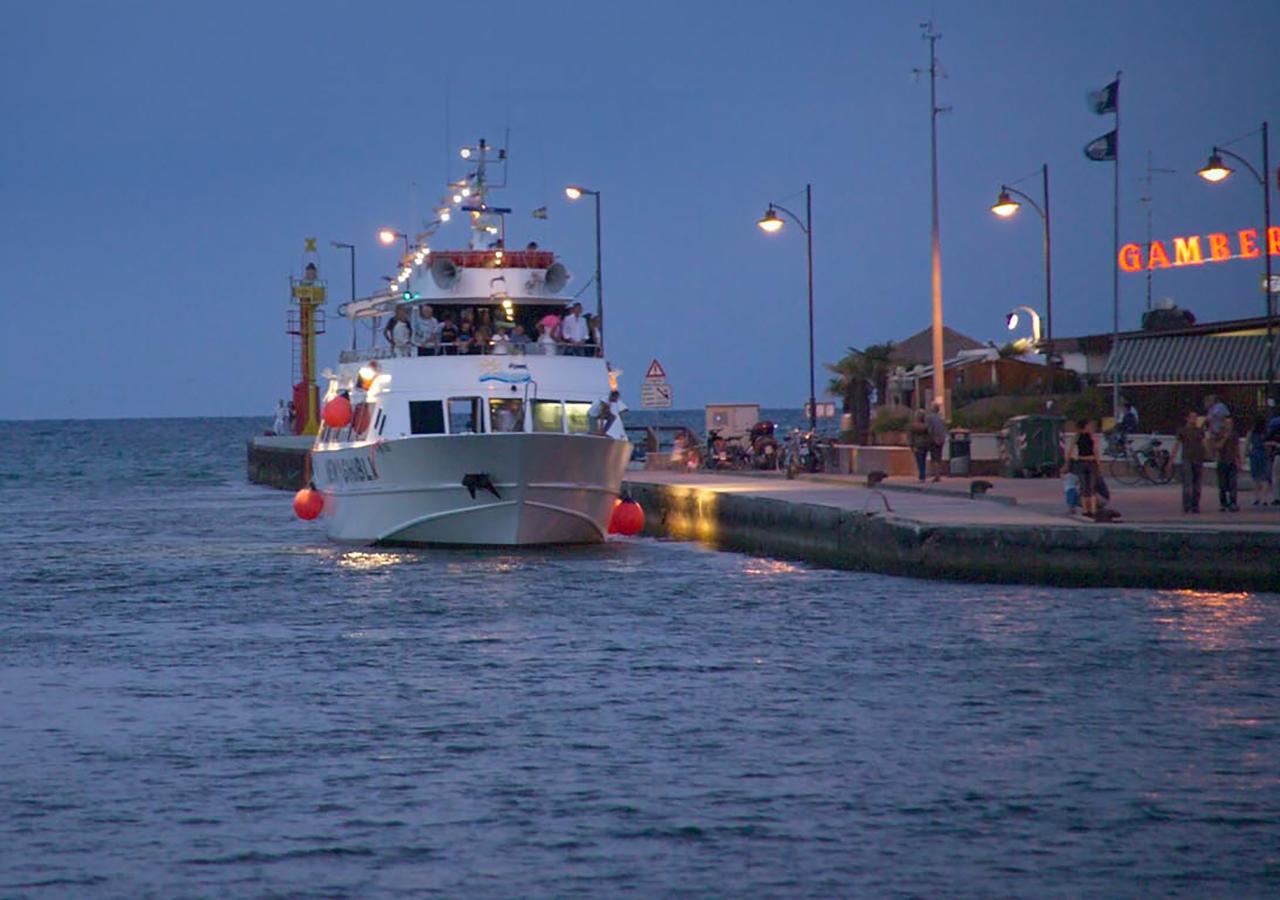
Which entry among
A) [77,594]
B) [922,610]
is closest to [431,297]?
[77,594]

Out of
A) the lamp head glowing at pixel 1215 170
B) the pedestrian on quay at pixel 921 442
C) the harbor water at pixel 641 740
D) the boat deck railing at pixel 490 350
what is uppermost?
the lamp head glowing at pixel 1215 170

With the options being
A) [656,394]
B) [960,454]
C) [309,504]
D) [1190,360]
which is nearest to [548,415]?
[309,504]

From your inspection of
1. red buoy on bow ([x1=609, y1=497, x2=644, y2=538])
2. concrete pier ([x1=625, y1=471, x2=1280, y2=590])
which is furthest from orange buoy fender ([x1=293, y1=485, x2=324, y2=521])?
concrete pier ([x1=625, y1=471, x2=1280, y2=590])

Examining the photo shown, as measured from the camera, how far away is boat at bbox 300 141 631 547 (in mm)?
30672

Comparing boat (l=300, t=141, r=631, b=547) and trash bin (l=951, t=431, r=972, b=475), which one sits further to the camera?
trash bin (l=951, t=431, r=972, b=475)

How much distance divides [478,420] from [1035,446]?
11554mm

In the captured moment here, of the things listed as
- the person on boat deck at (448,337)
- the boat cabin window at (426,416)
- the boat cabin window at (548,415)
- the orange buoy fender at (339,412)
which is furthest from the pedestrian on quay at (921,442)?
the orange buoy fender at (339,412)

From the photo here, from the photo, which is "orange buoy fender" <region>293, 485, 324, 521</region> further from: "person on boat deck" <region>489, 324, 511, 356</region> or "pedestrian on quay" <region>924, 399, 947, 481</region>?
"pedestrian on quay" <region>924, 399, 947, 481</region>

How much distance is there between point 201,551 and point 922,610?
58.4ft

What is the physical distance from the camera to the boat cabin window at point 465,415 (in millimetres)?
31469

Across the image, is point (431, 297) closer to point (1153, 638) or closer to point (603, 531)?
point (603, 531)

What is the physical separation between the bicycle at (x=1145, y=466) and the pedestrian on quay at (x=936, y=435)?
3217 mm

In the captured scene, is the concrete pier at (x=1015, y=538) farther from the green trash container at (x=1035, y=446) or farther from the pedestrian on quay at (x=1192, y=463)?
the green trash container at (x=1035, y=446)

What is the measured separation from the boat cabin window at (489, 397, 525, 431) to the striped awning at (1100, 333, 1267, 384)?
58.7 feet
